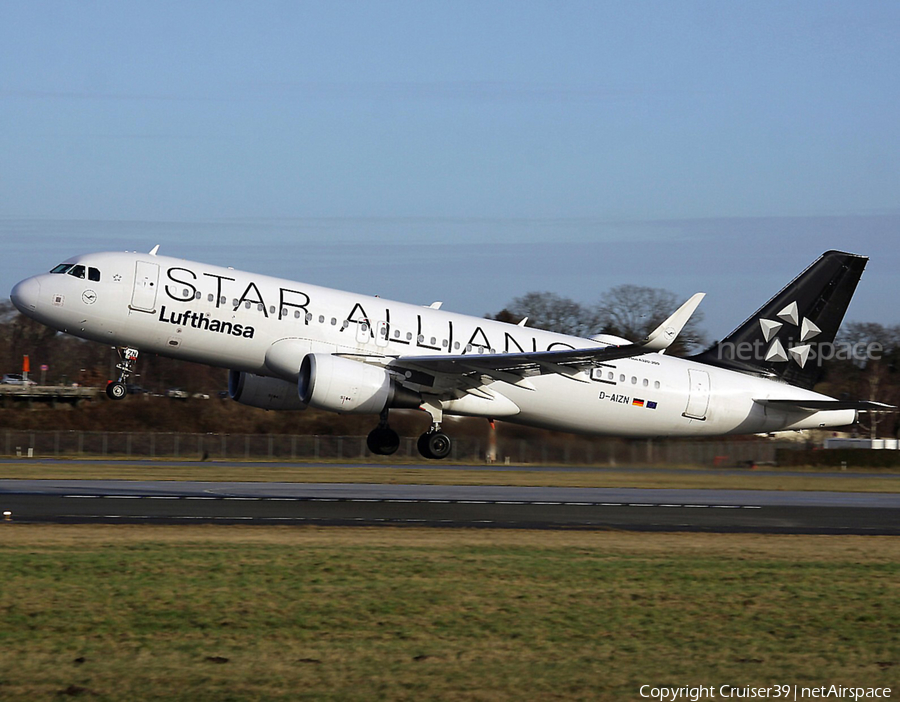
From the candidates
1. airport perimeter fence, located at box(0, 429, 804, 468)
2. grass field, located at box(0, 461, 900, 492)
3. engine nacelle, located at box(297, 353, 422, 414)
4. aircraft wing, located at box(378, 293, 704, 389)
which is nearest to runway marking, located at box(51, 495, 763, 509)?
engine nacelle, located at box(297, 353, 422, 414)

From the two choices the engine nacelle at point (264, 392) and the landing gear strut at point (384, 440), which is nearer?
the landing gear strut at point (384, 440)

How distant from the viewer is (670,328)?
→ 26688 mm

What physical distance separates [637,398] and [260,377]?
11282 millimetres

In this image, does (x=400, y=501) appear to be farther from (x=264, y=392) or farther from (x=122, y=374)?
(x=122, y=374)

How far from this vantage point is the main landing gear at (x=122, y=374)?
93.5ft

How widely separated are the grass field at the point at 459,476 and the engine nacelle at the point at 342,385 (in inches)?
244

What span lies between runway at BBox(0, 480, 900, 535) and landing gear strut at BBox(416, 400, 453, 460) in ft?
3.60

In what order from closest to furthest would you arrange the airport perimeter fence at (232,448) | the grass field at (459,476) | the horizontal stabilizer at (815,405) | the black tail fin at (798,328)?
the horizontal stabilizer at (815,405)
the grass field at (459,476)
the black tail fin at (798,328)
the airport perimeter fence at (232,448)

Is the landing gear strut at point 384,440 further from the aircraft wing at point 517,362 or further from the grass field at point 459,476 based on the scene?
the grass field at point 459,476

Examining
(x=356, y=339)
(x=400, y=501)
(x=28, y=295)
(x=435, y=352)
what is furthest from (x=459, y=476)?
(x=28, y=295)

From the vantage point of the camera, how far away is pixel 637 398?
3372 centimetres

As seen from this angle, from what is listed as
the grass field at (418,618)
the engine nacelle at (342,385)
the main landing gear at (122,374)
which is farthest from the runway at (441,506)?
the grass field at (418,618)

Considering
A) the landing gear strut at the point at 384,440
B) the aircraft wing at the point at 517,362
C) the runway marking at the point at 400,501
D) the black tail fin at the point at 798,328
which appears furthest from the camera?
the black tail fin at the point at 798,328

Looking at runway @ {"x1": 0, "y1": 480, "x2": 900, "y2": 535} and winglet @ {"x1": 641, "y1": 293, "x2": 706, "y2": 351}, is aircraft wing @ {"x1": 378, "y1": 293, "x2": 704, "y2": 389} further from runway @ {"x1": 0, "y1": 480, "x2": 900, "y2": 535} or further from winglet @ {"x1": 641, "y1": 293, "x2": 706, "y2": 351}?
runway @ {"x1": 0, "y1": 480, "x2": 900, "y2": 535}
